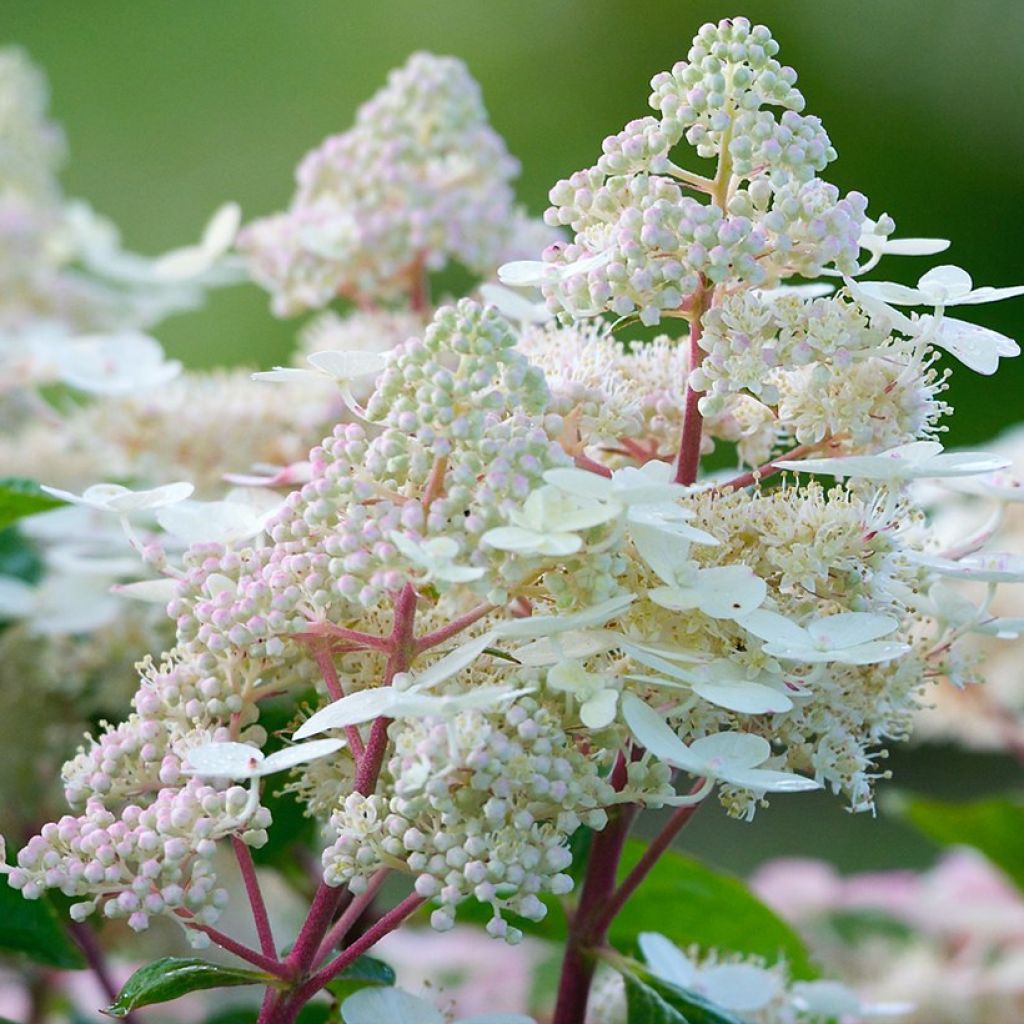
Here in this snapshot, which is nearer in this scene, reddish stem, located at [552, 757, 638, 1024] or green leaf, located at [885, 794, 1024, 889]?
reddish stem, located at [552, 757, 638, 1024]

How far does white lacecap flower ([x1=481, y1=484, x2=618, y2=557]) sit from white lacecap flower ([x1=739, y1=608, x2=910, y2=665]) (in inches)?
2.4

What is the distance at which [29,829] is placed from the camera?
854mm

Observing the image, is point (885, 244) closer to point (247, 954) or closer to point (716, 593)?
point (716, 593)

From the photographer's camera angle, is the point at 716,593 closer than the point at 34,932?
Yes

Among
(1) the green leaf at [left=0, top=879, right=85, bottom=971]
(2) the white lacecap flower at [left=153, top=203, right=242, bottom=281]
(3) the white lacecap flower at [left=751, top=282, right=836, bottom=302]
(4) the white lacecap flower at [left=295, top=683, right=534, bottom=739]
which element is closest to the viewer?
(4) the white lacecap flower at [left=295, top=683, right=534, bottom=739]

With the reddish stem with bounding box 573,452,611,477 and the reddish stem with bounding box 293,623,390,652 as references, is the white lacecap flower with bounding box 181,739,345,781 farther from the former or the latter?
the reddish stem with bounding box 573,452,611,477

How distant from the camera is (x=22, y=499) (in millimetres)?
682

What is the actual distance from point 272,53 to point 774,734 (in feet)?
11.8

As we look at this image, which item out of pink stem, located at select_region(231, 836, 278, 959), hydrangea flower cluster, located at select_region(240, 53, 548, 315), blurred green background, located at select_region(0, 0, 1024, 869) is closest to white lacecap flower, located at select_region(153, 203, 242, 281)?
hydrangea flower cluster, located at select_region(240, 53, 548, 315)

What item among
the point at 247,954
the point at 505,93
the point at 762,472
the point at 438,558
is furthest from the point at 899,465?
the point at 505,93

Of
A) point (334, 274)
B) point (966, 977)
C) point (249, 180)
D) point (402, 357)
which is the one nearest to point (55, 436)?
point (334, 274)

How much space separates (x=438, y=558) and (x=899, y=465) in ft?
0.53

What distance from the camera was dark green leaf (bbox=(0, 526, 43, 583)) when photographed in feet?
2.78

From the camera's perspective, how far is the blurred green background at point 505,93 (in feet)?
11.2
